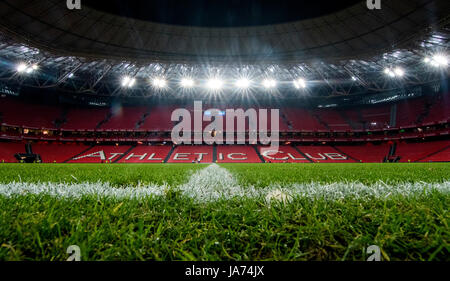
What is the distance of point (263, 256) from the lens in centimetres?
70

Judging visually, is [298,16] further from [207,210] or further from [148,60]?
[207,210]

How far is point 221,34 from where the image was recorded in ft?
57.1

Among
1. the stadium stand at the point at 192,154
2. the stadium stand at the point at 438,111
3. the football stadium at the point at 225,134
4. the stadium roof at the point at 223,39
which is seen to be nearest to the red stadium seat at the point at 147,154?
Result: the football stadium at the point at 225,134

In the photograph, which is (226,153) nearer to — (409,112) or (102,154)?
(102,154)

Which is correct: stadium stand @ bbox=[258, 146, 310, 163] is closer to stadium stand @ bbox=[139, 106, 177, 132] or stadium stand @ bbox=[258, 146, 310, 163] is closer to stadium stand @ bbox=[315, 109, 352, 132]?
stadium stand @ bbox=[315, 109, 352, 132]

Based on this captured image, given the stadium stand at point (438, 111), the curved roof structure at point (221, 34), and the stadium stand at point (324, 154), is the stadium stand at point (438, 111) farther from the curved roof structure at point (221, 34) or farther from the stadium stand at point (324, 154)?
the curved roof structure at point (221, 34)

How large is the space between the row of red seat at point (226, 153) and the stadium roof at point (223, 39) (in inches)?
393

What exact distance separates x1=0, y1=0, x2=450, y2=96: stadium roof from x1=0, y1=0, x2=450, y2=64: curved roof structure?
5cm

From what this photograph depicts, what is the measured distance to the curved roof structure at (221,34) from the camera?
493 inches

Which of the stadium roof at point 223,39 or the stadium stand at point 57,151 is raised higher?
the stadium roof at point 223,39

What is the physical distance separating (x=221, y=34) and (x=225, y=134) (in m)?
17.0

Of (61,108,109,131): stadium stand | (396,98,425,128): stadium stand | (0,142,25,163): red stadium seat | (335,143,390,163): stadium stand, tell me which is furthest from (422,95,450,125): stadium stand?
(0,142,25,163): red stadium seat

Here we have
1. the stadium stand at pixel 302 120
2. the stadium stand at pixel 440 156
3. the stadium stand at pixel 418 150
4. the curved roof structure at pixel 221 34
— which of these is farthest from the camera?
the stadium stand at pixel 302 120
